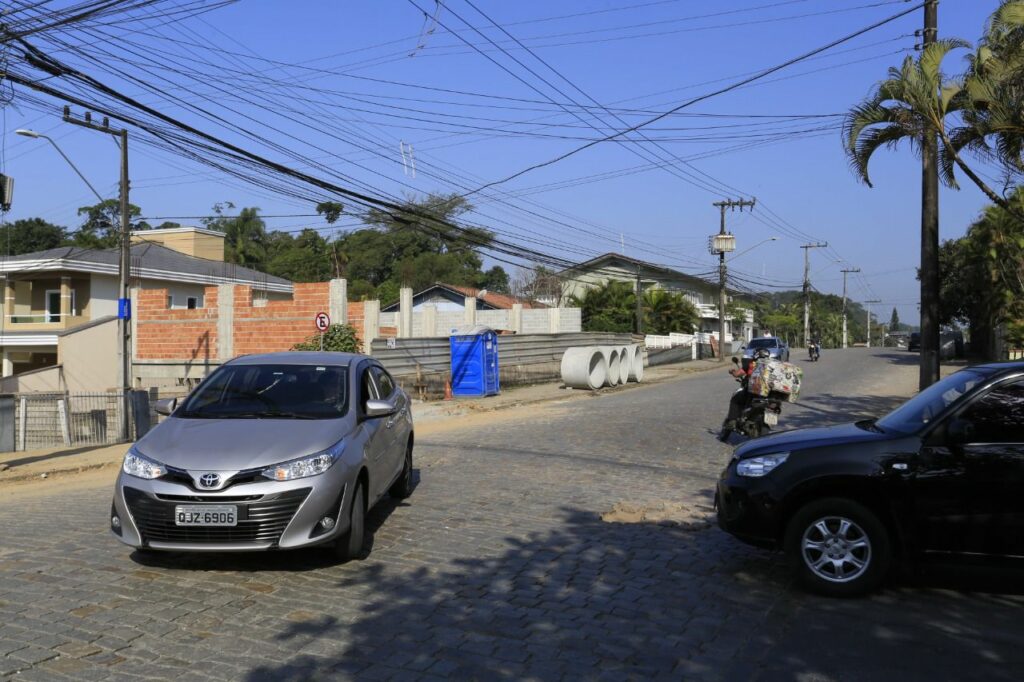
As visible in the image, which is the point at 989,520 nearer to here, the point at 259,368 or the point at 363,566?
the point at 363,566

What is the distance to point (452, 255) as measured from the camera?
68.4 metres

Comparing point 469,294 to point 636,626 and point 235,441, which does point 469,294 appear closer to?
point 235,441

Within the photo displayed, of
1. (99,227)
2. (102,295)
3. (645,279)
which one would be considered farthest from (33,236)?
(645,279)

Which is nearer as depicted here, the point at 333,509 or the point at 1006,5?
the point at 333,509

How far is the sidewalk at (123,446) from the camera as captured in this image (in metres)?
14.5

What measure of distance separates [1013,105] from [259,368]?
959 cm

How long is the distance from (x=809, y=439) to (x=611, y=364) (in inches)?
846

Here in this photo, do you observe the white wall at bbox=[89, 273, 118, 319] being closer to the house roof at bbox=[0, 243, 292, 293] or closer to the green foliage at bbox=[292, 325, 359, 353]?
the house roof at bbox=[0, 243, 292, 293]

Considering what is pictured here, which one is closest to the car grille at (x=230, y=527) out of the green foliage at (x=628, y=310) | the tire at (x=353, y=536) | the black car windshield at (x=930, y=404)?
the tire at (x=353, y=536)

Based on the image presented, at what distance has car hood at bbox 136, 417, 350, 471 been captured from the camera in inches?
227

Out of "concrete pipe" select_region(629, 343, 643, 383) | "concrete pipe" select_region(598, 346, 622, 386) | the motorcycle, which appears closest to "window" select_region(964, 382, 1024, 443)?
the motorcycle

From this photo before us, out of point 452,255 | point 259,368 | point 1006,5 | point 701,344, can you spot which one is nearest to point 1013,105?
point 1006,5

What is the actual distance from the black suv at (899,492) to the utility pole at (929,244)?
8.75m

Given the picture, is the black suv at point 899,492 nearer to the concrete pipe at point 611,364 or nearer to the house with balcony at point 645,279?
the concrete pipe at point 611,364
